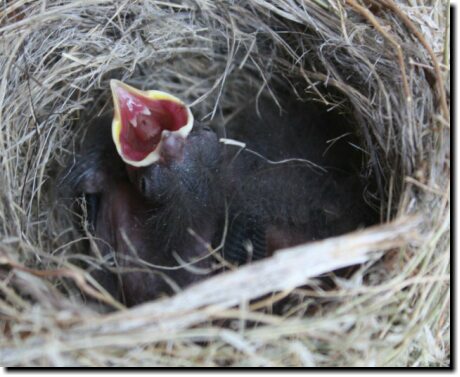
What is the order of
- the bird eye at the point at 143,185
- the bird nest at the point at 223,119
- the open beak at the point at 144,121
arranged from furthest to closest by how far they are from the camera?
1. the bird eye at the point at 143,185
2. the open beak at the point at 144,121
3. the bird nest at the point at 223,119

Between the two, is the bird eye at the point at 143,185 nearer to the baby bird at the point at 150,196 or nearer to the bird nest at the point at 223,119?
the baby bird at the point at 150,196

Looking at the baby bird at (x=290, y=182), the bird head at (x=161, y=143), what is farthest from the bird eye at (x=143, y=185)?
the baby bird at (x=290, y=182)

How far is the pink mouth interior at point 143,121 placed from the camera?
1.48 metres

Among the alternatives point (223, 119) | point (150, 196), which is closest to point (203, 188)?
point (150, 196)

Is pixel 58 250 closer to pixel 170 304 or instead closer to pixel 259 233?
pixel 259 233

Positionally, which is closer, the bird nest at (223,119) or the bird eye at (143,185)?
the bird nest at (223,119)

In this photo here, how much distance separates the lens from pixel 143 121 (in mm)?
1518

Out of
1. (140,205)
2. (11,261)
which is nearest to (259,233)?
(140,205)

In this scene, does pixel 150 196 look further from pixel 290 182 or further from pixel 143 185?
pixel 290 182

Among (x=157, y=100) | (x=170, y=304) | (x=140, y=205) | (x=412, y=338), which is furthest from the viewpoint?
(x=140, y=205)

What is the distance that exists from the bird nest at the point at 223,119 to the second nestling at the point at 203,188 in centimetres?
8

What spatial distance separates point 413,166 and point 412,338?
35 centimetres

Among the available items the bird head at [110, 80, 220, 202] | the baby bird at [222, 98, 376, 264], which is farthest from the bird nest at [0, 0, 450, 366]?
the bird head at [110, 80, 220, 202]

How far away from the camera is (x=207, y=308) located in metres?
1.03
